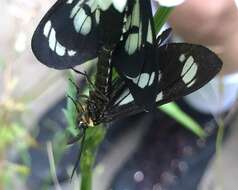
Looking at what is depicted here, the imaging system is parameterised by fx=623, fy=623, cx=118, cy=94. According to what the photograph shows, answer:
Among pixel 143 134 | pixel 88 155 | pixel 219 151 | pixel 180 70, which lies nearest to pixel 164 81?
pixel 180 70

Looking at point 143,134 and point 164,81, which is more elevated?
point 164,81

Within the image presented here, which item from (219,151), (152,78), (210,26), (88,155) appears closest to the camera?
(152,78)

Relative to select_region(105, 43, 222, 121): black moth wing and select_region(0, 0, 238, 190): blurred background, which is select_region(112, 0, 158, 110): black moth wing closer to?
select_region(105, 43, 222, 121): black moth wing

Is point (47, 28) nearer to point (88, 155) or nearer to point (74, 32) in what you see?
point (74, 32)

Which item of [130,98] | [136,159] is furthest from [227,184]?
[130,98]

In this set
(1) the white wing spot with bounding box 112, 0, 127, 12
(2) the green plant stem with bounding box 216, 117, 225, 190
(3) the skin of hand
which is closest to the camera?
(1) the white wing spot with bounding box 112, 0, 127, 12

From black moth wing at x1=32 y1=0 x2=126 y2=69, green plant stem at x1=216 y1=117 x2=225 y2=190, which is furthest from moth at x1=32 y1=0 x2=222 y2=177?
green plant stem at x1=216 y1=117 x2=225 y2=190

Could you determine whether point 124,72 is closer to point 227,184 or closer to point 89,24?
point 89,24

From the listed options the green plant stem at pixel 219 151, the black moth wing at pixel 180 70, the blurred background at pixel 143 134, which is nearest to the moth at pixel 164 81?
the black moth wing at pixel 180 70
